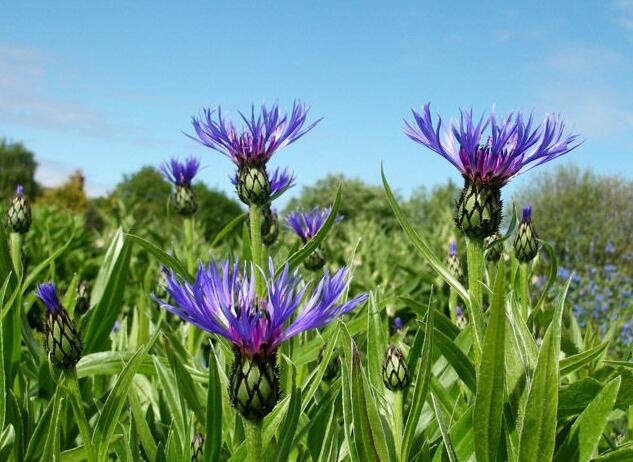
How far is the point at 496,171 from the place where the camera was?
1619mm

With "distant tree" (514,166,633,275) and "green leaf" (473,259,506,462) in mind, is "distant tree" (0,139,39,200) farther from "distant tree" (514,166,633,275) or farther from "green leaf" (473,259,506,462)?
"green leaf" (473,259,506,462)

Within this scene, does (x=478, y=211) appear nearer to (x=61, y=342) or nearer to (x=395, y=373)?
(x=395, y=373)

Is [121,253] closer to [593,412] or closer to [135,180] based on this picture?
[593,412]

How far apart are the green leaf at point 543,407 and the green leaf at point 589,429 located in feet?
0.42

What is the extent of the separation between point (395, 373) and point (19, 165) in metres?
60.0

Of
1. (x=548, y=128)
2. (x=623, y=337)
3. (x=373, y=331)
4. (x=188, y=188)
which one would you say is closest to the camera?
(x=548, y=128)

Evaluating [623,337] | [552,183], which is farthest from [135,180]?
[623,337]

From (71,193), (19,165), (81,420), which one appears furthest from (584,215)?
(19,165)

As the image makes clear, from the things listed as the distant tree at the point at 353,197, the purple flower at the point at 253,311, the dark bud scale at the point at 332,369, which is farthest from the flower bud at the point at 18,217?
the distant tree at the point at 353,197

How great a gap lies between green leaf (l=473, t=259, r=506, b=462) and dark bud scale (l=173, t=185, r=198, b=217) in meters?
2.15

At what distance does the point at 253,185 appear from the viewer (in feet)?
6.54

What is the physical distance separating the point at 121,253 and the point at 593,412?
156 centimetres

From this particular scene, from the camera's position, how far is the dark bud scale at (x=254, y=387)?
127 cm

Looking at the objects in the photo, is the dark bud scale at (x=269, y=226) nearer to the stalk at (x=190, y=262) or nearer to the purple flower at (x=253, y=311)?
the stalk at (x=190, y=262)
